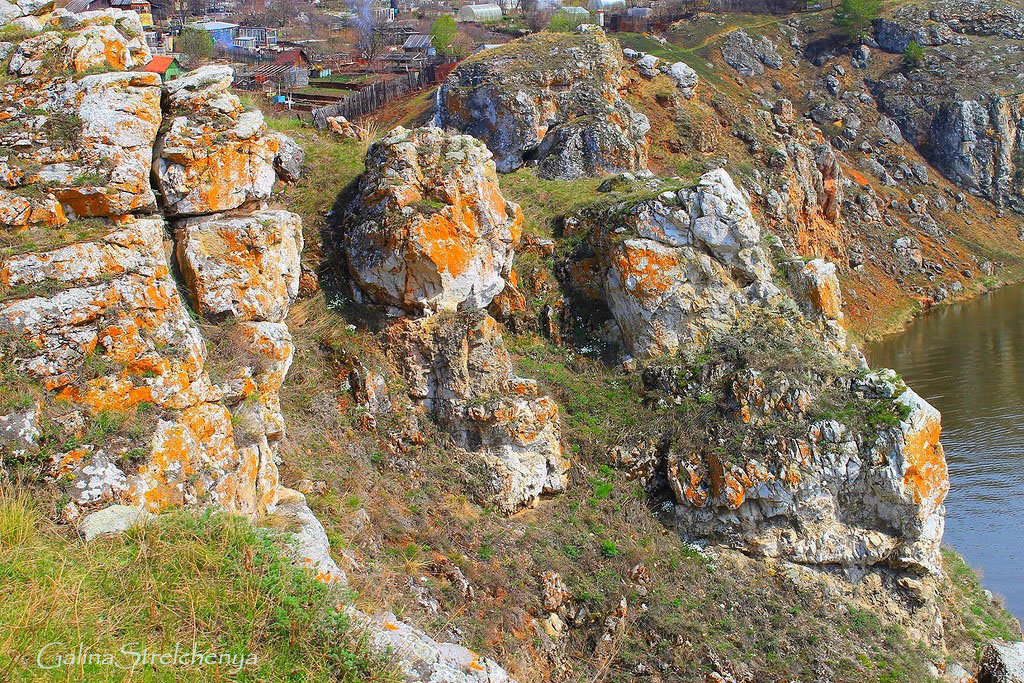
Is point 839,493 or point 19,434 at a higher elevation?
point 19,434

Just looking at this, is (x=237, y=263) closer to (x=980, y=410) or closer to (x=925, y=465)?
(x=925, y=465)

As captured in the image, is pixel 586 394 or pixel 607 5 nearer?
pixel 586 394

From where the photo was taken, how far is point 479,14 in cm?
6956

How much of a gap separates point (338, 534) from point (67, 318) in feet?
12.8

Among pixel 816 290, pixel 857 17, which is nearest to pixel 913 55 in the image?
pixel 857 17

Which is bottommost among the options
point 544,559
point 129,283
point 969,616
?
point 969,616

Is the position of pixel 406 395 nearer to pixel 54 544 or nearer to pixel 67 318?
pixel 67 318

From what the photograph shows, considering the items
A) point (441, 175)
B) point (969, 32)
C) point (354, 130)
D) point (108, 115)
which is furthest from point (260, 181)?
point (969, 32)

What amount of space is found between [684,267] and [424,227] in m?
5.49

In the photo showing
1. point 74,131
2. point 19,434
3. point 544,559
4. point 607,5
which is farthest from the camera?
point 607,5

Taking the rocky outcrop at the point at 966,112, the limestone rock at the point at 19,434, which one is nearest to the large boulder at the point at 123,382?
the limestone rock at the point at 19,434

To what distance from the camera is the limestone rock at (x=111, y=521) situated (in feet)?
21.0

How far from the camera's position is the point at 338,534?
955 cm

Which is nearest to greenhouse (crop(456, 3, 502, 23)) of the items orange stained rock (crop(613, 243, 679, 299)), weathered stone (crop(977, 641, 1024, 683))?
orange stained rock (crop(613, 243, 679, 299))
